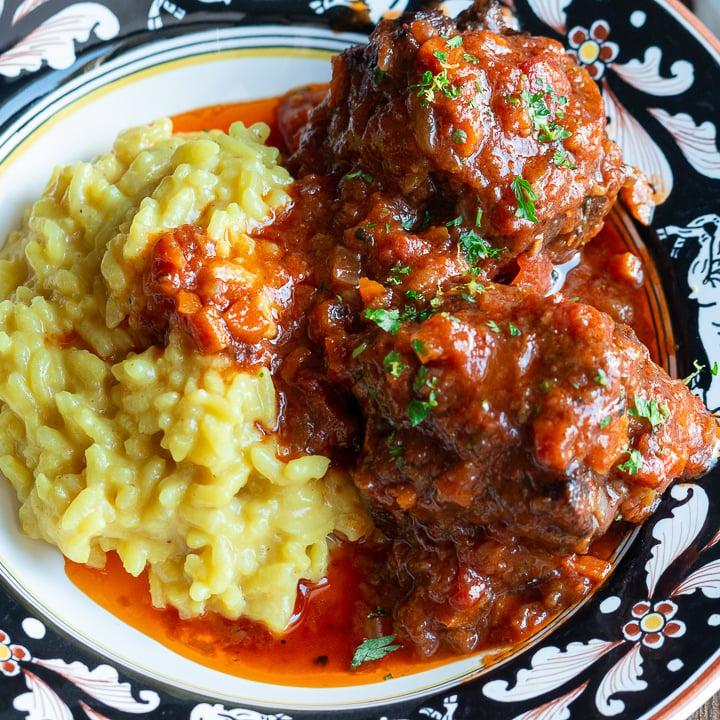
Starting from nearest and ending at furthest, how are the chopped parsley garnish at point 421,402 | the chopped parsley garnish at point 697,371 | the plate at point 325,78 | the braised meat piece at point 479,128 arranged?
the chopped parsley garnish at point 421,402, the plate at point 325,78, the braised meat piece at point 479,128, the chopped parsley garnish at point 697,371

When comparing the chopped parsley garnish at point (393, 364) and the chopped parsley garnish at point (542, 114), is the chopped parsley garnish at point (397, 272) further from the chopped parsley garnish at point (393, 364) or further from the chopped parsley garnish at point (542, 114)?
the chopped parsley garnish at point (542, 114)

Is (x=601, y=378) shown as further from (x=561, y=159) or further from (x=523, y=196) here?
(x=561, y=159)

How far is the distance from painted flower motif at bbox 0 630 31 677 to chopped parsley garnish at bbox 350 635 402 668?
1738mm

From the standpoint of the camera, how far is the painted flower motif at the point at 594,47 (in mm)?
5805

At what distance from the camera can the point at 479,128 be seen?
4410 millimetres

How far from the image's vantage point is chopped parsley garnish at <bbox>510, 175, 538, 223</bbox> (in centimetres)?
452

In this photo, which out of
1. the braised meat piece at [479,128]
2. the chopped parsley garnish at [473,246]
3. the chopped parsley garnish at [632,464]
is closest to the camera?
the chopped parsley garnish at [632,464]

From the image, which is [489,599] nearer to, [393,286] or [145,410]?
[393,286]

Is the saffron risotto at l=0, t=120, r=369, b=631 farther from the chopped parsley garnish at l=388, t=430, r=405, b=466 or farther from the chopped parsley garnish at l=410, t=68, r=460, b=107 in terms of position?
the chopped parsley garnish at l=410, t=68, r=460, b=107

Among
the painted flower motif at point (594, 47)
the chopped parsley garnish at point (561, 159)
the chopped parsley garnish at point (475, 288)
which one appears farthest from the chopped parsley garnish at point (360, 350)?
the painted flower motif at point (594, 47)

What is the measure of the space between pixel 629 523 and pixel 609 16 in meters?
3.47

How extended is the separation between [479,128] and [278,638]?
307 centimetres

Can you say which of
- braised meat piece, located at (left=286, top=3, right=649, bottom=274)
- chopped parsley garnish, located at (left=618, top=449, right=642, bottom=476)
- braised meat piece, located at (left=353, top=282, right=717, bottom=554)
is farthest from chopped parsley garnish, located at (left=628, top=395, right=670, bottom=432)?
braised meat piece, located at (left=286, top=3, right=649, bottom=274)

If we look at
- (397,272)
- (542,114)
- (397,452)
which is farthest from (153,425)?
(542,114)
